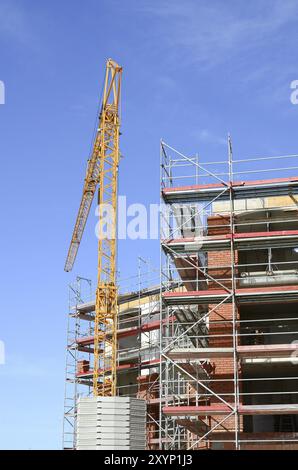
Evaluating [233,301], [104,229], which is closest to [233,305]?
[233,301]

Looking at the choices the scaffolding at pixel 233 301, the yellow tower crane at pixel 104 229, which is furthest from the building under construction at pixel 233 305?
the yellow tower crane at pixel 104 229

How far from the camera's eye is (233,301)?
25.0 meters

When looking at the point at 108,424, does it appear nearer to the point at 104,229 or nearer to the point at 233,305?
the point at 233,305

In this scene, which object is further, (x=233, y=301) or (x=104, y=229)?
(x=104, y=229)

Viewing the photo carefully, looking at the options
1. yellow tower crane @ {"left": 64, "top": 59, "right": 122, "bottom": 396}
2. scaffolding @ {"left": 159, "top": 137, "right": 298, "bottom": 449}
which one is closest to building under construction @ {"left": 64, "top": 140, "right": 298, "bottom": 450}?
scaffolding @ {"left": 159, "top": 137, "right": 298, "bottom": 449}

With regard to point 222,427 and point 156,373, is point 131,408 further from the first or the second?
point 156,373

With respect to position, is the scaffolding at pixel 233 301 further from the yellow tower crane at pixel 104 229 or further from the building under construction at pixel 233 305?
the yellow tower crane at pixel 104 229

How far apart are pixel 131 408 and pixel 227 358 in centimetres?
462

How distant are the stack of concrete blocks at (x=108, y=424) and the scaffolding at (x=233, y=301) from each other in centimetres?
159

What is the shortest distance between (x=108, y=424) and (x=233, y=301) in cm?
664

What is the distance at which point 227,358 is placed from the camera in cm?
2594

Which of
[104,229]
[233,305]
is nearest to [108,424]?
[233,305]

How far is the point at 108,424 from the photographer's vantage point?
2736 centimetres

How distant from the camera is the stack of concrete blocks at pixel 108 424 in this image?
26984 millimetres
